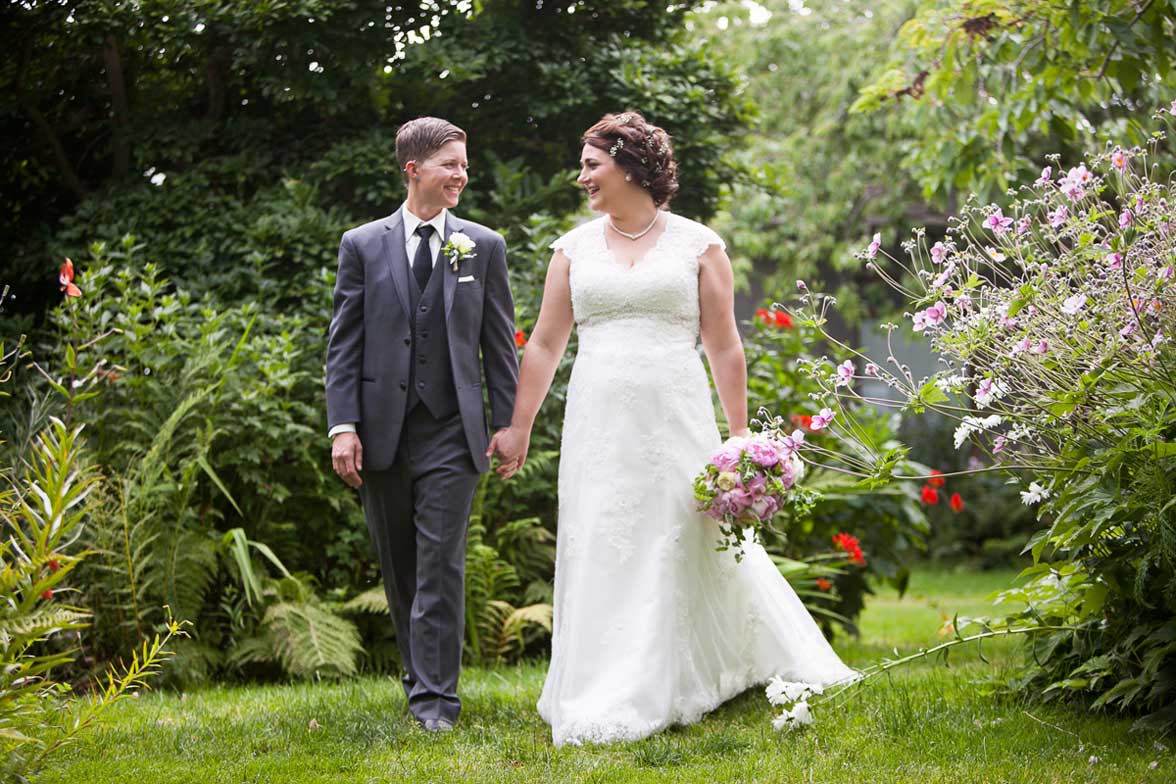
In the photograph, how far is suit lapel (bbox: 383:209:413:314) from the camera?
4.78m

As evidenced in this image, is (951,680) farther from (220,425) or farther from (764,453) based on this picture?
(220,425)

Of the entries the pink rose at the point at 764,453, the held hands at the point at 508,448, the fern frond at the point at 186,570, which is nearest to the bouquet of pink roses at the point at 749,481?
the pink rose at the point at 764,453

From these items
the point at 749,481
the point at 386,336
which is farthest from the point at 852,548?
the point at 386,336

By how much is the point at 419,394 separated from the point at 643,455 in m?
0.87

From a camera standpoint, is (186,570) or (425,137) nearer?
(425,137)

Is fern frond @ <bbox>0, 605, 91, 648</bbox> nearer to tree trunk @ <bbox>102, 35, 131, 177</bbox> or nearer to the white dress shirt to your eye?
the white dress shirt

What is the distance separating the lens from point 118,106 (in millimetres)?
8227

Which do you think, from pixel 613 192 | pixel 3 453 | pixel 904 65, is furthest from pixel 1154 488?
pixel 904 65

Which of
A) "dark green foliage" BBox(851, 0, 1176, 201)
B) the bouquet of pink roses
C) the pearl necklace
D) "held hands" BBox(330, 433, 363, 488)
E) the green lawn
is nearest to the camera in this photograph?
the green lawn

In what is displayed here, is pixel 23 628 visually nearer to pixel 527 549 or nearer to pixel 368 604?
pixel 368 604

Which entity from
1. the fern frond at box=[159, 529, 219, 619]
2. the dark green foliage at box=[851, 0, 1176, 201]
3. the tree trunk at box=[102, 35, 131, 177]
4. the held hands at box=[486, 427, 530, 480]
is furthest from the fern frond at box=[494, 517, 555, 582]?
the tree trunk at box=[102, 35, 131, 177]

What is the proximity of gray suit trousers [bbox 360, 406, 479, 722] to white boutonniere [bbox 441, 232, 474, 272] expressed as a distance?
0.59 m

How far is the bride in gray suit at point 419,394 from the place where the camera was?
4680mm

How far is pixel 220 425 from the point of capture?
21.2ft
